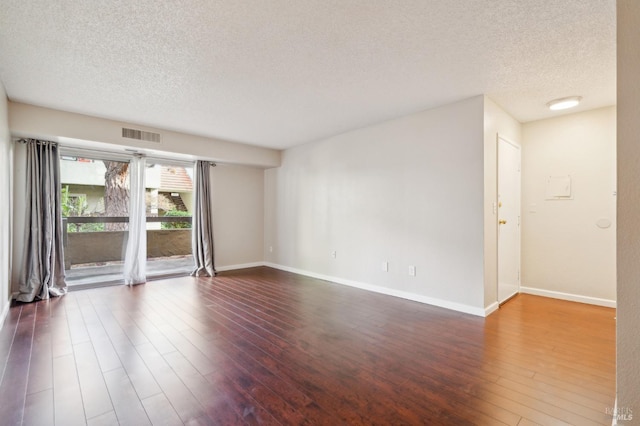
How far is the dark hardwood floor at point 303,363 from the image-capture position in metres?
1.71

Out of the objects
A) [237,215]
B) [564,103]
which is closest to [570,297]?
[564,103]

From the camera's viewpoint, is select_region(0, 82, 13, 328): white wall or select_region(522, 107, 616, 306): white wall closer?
select_region(0, 82, 13, 328): white wall

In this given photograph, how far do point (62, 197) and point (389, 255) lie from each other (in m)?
5.04

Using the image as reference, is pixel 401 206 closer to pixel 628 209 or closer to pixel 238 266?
pixel 628 209

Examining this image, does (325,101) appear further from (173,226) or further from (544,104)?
(173,226)

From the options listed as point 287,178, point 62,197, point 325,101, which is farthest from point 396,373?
point 62,197

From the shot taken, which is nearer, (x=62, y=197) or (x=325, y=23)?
(x=325, y=23)

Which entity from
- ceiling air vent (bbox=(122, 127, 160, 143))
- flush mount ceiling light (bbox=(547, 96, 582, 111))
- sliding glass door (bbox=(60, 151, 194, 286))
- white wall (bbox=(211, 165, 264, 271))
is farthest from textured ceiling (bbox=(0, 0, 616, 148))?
white wall (bbox=(211, 165, 264, 271))

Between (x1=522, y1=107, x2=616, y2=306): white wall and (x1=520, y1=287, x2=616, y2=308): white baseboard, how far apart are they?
10 millimetres

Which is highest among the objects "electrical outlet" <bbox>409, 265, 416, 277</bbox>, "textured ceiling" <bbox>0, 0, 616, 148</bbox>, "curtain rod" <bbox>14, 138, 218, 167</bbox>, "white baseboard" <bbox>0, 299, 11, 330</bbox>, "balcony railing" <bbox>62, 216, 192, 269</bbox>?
"textured ceiling" <bbox>0, 0, 616, 148</bbox>

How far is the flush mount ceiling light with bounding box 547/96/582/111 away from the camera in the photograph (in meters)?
3.34

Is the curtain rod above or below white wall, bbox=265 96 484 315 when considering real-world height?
above

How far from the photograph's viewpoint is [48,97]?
3.35 m

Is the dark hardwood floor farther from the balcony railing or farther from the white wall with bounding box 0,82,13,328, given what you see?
the balcony railing
